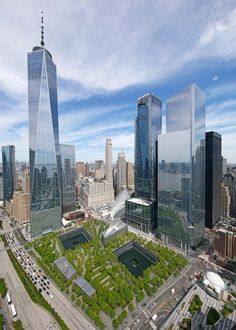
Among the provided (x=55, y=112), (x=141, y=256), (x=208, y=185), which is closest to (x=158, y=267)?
(x=141, y=256)

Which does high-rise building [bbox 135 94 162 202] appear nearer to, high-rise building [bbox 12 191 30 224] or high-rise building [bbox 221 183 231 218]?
high-rise building [bbox 221 183 231 218]

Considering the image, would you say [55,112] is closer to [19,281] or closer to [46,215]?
[46,215]

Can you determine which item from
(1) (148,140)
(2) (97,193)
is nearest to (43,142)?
(1) (148,140)

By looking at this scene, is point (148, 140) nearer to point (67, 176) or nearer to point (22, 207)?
point (67, 176)

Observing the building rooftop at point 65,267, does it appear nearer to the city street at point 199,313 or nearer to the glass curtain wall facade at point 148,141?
the city street at point 199,313

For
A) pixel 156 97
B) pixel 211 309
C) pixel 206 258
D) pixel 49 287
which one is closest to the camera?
pixel 211 309

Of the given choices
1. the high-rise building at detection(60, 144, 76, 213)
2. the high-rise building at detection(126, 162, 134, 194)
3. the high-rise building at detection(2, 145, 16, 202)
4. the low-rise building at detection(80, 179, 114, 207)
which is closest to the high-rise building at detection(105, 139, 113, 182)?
the high-rise building at detection(126, 162, 134, 194)

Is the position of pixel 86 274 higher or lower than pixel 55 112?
lower
